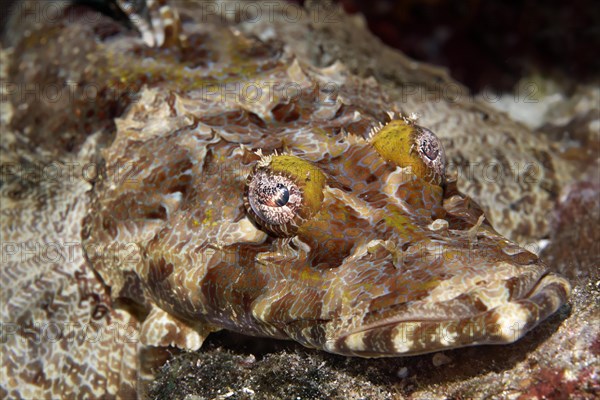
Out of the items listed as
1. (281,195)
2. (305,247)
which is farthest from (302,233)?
(281,195)

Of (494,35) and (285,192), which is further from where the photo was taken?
(494,35)

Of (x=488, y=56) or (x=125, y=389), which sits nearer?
(x=125, y=389)

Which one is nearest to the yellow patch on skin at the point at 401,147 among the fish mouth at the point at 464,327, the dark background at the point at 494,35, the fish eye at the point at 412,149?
the fish eye at the point at 412,149

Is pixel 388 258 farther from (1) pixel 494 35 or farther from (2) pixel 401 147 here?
(1) pixel 494 35

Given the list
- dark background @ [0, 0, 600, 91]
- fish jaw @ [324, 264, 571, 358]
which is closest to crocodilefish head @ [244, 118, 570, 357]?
fish jaw @ [324, 264, 571, 358]

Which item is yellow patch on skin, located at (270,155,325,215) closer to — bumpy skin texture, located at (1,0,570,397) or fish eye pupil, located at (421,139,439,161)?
bumpy skin texture, located at (1,0,570,397)

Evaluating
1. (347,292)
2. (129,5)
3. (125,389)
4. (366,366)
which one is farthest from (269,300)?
(129,5)

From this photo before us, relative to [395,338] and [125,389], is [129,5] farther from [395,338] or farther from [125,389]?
[395,338]
